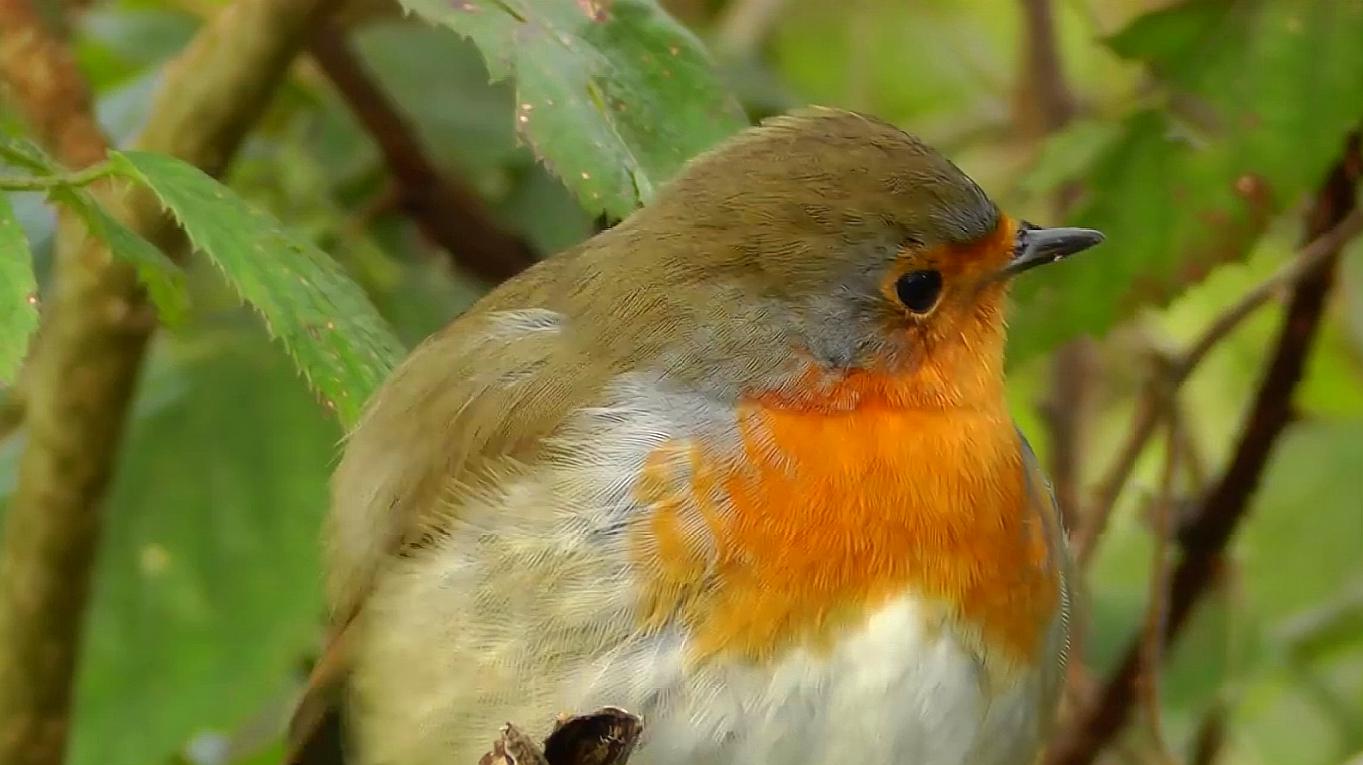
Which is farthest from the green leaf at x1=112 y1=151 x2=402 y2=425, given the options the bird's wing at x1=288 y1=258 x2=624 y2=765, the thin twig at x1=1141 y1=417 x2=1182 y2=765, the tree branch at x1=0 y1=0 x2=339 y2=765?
the thin twig at x1=1141 y1=417 x2=1182 y2=765

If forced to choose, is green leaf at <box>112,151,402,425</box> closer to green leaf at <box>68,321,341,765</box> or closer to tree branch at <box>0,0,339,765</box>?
tree branch at <box>0,0,339,765</box>

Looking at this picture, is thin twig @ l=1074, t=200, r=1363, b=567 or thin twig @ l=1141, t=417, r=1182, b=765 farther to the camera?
thin twig @ l=1141, t=417, r=1182, b=765

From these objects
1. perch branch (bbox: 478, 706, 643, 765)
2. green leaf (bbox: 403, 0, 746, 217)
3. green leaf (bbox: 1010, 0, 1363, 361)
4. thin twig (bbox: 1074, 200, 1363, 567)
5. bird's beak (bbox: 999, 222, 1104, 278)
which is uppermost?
green leaf (bbox: 403, 0, 746, 217)

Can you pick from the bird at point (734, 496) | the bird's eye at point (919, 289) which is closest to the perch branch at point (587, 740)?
the bird at point (734, 496)

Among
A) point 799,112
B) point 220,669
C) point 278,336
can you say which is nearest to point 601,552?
point 278,336

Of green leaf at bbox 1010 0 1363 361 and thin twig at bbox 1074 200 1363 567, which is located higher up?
green leaf at bbox 1010 0 1363 361

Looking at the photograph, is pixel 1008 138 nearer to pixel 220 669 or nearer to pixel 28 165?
pixel 220 669
